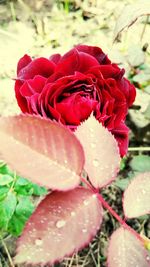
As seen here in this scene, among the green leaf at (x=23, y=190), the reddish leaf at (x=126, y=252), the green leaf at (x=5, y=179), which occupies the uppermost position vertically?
the reddish leaf at (x=126, y=252)

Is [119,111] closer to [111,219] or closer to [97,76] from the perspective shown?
[97,76]

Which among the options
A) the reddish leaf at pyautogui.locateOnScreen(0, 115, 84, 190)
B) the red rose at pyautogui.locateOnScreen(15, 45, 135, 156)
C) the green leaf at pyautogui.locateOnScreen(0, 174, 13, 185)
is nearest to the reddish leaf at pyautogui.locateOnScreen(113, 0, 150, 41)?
the red rose at pyautogui.locateOnScreen(15, 45, 135, 156)

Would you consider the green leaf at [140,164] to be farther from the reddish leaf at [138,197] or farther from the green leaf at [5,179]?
the reddish leaf at [138,197]

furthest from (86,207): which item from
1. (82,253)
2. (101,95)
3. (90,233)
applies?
(82,253)

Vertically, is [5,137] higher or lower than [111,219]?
higher

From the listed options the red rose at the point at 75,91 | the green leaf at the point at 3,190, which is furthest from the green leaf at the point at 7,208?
the red rose at the point at 75,91
